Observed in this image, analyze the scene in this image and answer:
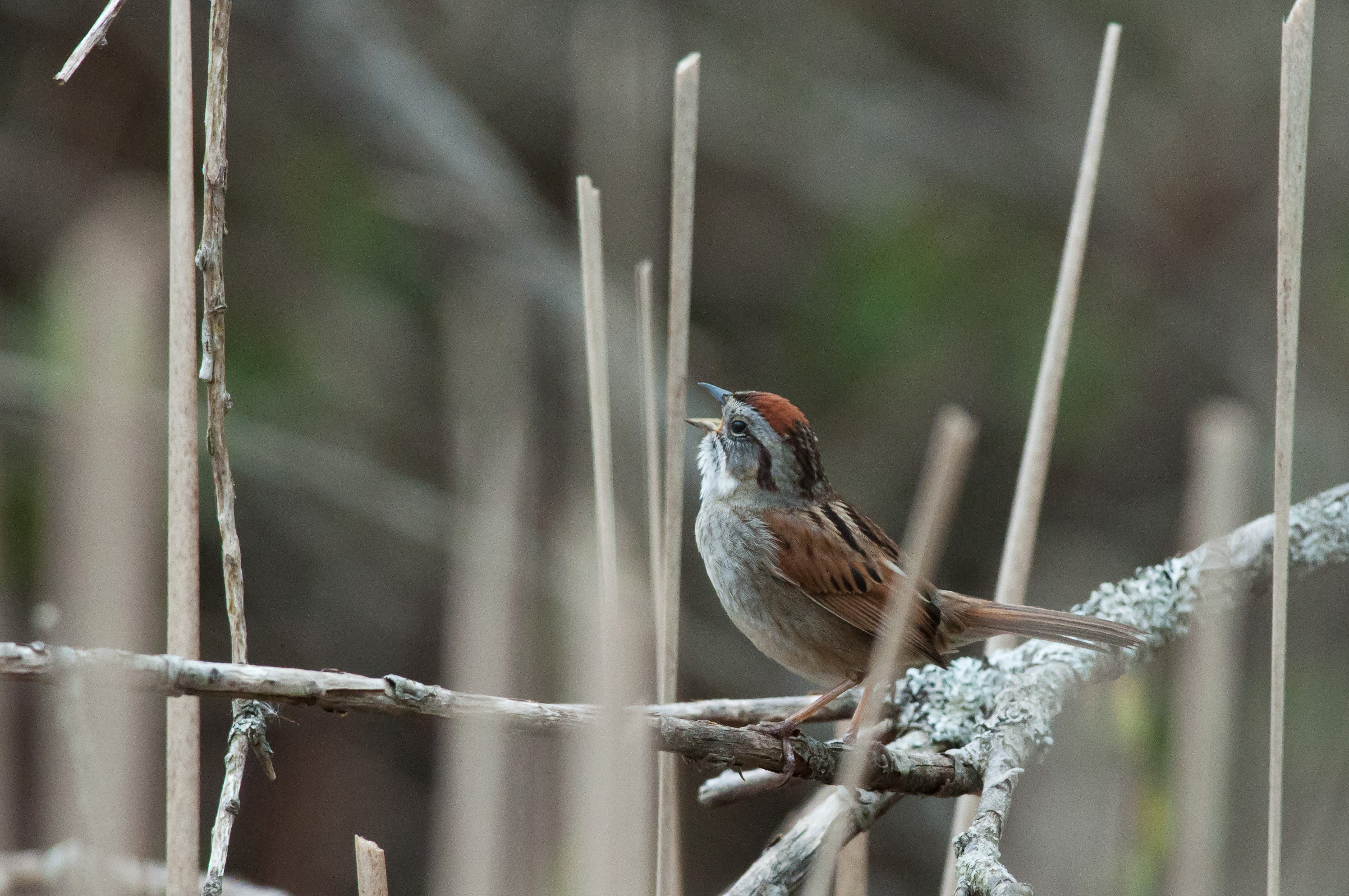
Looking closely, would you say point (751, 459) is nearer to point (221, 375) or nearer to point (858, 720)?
point (858, 720)

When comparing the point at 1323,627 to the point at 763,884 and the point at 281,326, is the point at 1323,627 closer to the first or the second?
the point at 763,884

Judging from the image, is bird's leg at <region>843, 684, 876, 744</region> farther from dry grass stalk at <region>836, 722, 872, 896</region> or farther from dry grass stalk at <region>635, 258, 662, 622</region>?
dry grass stalk at <region>635, 258, 662, 622</region>

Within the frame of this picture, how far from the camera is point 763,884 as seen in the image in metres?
2.12

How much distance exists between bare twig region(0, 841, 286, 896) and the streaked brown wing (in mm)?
1517

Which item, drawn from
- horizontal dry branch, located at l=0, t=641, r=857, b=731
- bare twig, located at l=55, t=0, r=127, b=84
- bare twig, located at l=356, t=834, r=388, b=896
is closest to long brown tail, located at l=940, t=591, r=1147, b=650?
horizontal dry branch, located at l=0, t=641, r=857, b=731

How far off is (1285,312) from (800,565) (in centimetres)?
152

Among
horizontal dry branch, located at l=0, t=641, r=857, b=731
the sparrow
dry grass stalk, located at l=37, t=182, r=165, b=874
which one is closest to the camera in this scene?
horizontal dry branch, located at l=0, t=641, r=857, b=731

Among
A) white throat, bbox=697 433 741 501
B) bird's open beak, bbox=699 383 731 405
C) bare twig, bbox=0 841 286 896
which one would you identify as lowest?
bare twig, bbox=0 841 286 896

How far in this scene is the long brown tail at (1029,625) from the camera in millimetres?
2676

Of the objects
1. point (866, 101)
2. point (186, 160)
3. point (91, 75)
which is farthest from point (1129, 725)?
point (91, 75)

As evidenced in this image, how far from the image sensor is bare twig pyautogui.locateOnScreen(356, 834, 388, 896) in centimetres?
170

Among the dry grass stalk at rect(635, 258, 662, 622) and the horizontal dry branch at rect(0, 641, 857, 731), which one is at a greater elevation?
the dry grass stalk at rect(635, 258, 662, 622)

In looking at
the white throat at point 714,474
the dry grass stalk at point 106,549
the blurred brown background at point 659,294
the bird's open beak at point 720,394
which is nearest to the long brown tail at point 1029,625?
the white throat at point 714,474

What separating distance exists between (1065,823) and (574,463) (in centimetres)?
212
